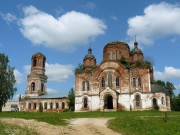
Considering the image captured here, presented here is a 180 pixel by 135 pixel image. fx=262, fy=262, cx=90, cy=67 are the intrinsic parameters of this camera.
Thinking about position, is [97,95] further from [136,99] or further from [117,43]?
[117,43]

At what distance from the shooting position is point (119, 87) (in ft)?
143

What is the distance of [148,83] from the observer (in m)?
42.2

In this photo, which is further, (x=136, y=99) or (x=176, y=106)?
Result: (x=176, y=106)


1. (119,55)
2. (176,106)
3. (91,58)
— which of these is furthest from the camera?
(176,106)

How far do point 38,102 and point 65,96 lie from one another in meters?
6.22

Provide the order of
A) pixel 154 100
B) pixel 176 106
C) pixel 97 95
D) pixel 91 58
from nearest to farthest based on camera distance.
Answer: pixel 154 100 → pixel 97 95 → pixel 91 58 → pixel 176 106

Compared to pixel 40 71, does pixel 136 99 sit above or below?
below

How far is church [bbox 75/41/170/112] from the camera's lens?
41906 mm

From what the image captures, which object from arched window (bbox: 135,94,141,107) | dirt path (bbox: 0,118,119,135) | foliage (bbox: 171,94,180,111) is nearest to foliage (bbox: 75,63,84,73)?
arched window (bbox: 135,94,141,107)

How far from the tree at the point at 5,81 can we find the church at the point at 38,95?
11045mm

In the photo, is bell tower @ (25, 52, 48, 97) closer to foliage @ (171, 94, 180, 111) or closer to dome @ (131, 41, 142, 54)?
dome @ (131, 41, 142, 54)

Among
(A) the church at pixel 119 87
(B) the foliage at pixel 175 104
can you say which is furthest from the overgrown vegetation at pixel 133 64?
(B) the foliage at pixel 175 104

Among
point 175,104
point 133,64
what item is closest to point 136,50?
point 133,64

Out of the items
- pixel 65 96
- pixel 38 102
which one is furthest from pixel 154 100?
pixel 38 102
